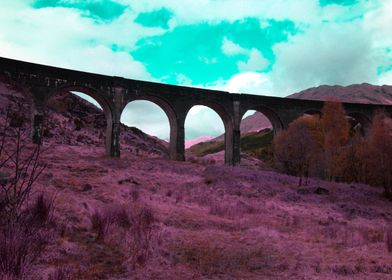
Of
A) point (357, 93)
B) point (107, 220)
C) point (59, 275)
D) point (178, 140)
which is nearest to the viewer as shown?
point (59, 275)

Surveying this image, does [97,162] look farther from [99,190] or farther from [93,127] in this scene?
[93,127]

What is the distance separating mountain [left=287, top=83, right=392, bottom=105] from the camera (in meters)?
108

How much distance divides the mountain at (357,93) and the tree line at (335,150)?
7773 centimetres

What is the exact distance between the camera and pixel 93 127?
146ft

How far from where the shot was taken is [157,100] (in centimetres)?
3172

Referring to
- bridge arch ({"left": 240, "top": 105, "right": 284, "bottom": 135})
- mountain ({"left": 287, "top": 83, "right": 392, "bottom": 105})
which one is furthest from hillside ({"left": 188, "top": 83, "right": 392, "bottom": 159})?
bridge arch ({"left": 240, "top": 105, "right": 284, "bottom": 135})

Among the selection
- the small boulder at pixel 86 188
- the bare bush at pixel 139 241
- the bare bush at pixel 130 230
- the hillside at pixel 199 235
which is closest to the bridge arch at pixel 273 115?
the hillside at pixel 199 235

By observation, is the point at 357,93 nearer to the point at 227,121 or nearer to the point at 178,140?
the point at 227,121

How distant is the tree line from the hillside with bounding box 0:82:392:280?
3857mm

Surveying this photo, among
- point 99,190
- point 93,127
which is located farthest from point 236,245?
point 93,127

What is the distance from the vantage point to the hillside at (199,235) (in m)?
6.07

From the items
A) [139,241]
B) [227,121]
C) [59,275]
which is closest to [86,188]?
[139,241]

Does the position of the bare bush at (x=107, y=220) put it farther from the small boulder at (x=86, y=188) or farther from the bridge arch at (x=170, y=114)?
the bridge arch at (x=170, y=114)

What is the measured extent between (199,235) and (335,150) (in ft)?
77.5
